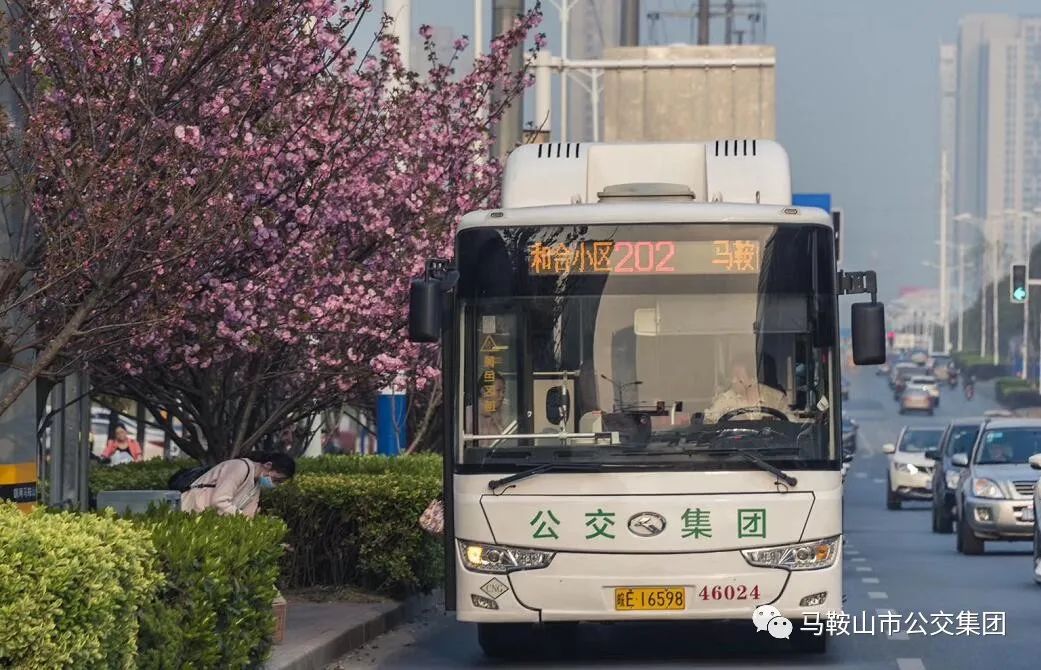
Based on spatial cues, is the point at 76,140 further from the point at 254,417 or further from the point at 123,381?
the point at 254,417

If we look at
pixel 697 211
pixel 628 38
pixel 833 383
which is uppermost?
pixel 628 38

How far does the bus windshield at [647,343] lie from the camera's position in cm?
1335

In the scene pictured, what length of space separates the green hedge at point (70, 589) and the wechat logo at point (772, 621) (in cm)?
457

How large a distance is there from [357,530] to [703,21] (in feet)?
137

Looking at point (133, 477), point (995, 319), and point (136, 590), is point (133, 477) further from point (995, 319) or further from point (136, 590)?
point (995, 319)

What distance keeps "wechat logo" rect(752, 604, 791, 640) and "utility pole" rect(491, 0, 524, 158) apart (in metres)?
8.62

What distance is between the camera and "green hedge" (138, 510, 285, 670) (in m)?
10.3

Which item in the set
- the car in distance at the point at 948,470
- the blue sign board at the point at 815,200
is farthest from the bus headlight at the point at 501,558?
the blue sign board at the point at 815,200

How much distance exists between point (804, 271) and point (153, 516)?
14.2ft

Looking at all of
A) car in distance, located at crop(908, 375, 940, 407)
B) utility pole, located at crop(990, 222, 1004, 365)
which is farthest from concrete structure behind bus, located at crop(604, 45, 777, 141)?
utility pole, located at crop(990, 222, 1004, 365)

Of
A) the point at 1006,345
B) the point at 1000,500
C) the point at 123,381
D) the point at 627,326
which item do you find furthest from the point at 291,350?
the point at 1006,345

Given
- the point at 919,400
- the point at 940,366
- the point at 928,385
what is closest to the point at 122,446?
the point at 919,400

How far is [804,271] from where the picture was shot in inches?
538

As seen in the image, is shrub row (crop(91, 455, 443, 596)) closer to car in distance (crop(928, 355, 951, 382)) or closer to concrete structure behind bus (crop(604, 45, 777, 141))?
concrete structure behind bus (crop(604, 45, 777, 141))
